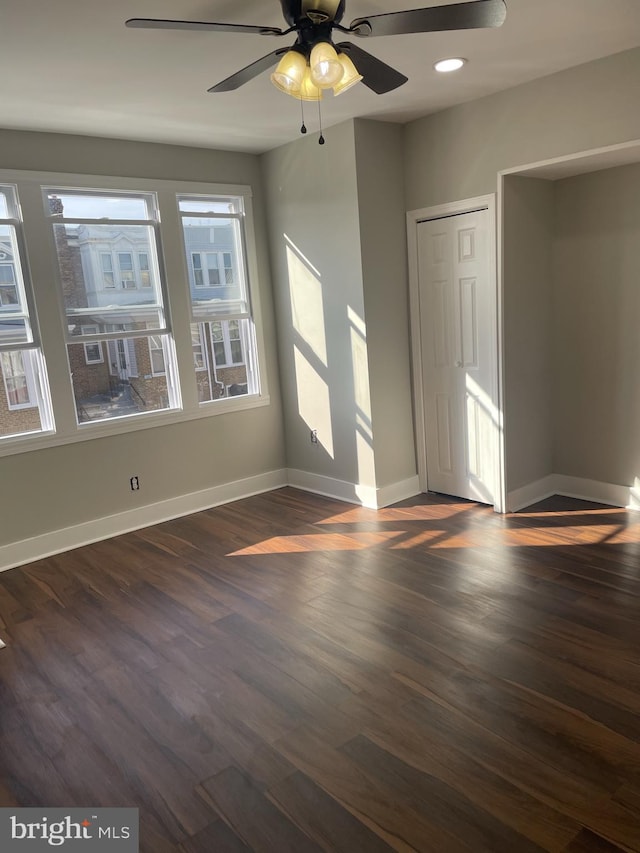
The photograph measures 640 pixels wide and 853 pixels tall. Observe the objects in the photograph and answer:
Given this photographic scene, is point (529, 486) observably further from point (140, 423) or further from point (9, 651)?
point (9, 651)

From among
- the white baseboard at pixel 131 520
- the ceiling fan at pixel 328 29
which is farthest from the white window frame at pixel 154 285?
the ceiling fan at pixel 328 29

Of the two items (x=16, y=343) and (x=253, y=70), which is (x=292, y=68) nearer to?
(x=253, y=70)

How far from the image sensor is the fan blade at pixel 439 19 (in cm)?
199

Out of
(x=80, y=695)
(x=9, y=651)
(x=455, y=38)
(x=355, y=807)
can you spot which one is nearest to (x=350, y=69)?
(x=455, y=38)

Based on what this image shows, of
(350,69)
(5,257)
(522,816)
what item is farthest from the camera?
(5,257)

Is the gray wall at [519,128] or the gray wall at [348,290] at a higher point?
the gray wall at [519,128]

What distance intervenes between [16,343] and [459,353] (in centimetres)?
302

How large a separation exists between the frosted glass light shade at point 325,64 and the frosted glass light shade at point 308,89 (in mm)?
74

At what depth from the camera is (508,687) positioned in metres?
2.54

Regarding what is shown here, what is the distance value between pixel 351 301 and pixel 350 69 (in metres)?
2.39

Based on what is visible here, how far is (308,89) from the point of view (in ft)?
7.72

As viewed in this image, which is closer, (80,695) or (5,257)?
(80,695)

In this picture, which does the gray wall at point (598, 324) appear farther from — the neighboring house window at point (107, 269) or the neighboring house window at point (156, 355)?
the neighboring house window at point (107, 269)

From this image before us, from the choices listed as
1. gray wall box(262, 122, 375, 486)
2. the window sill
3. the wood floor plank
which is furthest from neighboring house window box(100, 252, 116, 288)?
the wood floor plank
